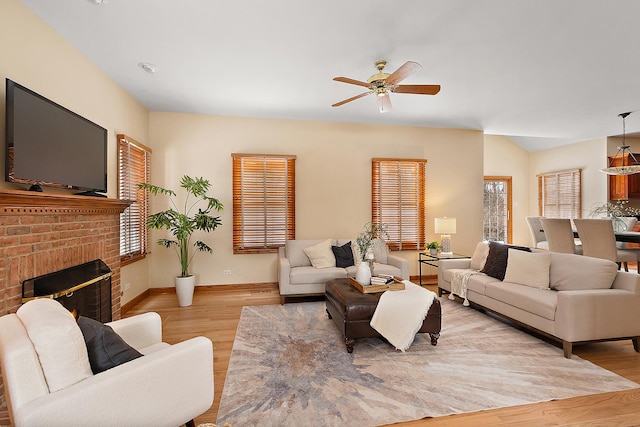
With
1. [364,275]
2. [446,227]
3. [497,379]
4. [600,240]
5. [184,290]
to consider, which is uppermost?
[446,227]

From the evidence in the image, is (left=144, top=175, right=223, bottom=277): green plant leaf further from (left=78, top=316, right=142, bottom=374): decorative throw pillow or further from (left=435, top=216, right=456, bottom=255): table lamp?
(left=435, top=216, right=456, bottom=255): table lamp

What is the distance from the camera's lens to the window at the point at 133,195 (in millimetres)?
4094

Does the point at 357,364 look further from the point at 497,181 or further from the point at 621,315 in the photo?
the point at 497,181

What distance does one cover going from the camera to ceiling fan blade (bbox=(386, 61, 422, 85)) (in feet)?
8.55

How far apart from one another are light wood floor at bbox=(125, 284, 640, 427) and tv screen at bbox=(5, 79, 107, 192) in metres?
1.83

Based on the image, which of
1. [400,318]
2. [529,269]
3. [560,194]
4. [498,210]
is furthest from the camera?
[498,210]

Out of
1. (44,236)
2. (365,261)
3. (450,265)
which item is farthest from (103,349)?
(450,265)

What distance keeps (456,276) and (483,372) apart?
187 centimetres

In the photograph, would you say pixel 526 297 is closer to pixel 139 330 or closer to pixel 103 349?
pixel 139 330

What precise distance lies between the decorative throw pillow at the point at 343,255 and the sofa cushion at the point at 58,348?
366 centimetres

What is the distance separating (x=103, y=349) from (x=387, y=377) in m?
1.96

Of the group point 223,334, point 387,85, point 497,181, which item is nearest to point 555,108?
point 387,85

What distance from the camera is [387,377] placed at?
2.53 m

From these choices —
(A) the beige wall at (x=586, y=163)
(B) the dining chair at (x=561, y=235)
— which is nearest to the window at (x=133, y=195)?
(B) the dining chair at (x=561, y=235)
